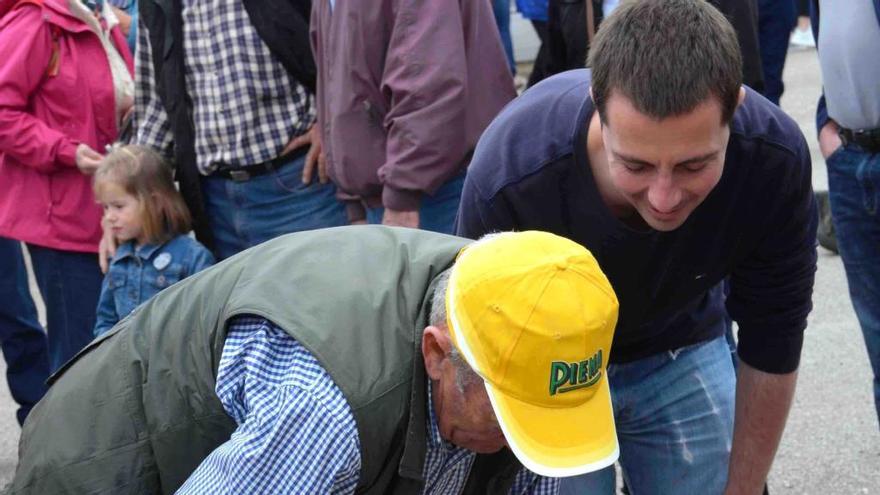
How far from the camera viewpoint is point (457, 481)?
2391 millimetres

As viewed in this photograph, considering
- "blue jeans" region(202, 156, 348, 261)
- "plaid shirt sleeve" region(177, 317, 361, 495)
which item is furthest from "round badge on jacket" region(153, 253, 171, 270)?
"plaid shirt sleeve" region(177, 317, 361, 495)

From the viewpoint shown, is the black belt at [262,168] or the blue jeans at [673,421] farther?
the black belt at [262,168]

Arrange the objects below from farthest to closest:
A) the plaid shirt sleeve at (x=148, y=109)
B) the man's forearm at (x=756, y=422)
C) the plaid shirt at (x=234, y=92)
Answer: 1. the plaid shirt sleeve at (x=148, y=109)
2. the plaid shirt at (x=234, y=92)
3. the man's forearm at (x=756, y=422)

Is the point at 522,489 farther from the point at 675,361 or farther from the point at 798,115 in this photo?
the point at 798,115

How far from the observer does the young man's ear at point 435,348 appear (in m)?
2.04

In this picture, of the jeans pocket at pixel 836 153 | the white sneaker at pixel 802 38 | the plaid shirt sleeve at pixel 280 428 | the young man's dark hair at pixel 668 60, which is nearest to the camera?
the plaid shirt sleeve at pixel 280 428

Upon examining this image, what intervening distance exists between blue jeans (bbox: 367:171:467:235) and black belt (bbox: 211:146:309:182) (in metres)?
0.51

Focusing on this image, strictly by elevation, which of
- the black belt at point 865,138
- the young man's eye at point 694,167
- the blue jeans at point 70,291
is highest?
the young man's eye at point 694,167

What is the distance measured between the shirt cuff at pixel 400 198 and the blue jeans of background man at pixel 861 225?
118 cm

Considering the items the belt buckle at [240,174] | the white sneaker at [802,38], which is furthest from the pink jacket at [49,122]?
the white sneaker at [802,38]

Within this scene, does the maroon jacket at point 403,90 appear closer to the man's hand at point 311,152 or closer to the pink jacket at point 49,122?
the man's hand at point 311,152

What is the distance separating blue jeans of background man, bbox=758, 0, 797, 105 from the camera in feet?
18.4

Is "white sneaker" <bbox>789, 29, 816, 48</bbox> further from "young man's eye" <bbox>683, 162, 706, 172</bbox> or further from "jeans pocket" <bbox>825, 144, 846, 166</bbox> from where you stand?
"young man's eye" <bbox>683, 162, 706, 172</bbox>

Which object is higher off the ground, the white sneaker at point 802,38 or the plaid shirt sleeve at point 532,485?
the plaid shirt sleeve at point 532,485
